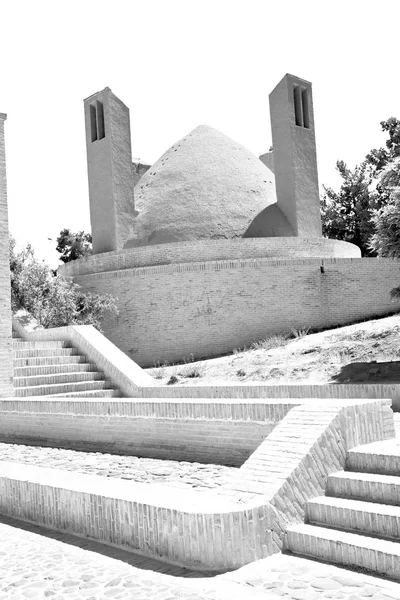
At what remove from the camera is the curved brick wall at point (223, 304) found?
55.8 feet

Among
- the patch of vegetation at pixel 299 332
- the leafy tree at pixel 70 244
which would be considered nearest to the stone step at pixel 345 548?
the patch of vegetation at pixel 299 332

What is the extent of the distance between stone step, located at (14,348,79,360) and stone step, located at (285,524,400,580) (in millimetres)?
7703

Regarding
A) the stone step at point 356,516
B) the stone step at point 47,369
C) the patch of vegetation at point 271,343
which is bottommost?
the stone step at point 356,516

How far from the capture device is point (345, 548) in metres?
3.52

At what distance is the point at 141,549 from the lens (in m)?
3.87

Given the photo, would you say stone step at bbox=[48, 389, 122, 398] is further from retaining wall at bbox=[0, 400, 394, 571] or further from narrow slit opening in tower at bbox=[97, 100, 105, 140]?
narrow slit opening in tower at bbox=[97, 100, 105, 140]

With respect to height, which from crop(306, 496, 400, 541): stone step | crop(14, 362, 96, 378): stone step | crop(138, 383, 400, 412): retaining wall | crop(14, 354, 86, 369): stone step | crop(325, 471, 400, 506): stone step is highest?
crop(14, 354, 86, 369): stone step

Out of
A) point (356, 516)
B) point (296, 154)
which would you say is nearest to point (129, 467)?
point (356, 516)

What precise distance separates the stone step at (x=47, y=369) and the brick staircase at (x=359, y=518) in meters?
6.89

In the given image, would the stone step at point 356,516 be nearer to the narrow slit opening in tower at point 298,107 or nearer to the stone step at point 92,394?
the stone step at point 92,394

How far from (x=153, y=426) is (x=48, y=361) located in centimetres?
457

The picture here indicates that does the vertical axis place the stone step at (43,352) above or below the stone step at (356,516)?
above

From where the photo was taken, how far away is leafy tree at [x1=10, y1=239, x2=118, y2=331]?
17.1m

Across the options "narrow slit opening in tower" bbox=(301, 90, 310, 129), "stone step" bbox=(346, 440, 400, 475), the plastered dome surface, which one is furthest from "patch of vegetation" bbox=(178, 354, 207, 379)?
"stone step" bbox=(346, 440, 400, 475)
